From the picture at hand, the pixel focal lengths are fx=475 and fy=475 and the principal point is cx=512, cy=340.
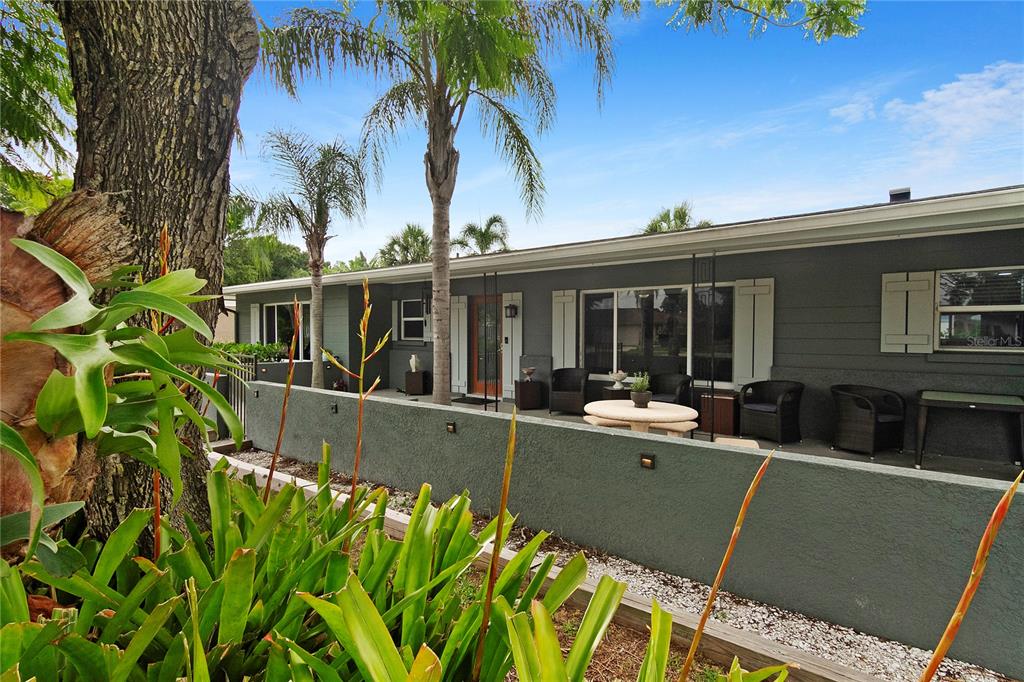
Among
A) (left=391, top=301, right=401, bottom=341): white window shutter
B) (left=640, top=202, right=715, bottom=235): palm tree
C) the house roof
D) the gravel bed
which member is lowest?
the gravel bed

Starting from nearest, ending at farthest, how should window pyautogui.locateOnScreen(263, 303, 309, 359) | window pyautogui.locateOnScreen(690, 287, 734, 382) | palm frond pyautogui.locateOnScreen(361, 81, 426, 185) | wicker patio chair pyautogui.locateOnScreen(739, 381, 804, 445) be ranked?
wicker patio chair pyautogui.locateOnScreen(739, 381, 804, 445), palm frond pyautogui.locateOnScreen(361, 81, 426, 185), window pyautogui.locateOnScreen(690, 287, 734, 382), window pyautogui.locateOnScreen(263, 303, 309, 359)

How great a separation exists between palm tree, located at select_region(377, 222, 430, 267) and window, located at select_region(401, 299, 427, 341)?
1297cm

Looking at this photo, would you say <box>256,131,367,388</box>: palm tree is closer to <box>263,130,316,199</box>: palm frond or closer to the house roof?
<box>263,130,316,199</box>: palm frond

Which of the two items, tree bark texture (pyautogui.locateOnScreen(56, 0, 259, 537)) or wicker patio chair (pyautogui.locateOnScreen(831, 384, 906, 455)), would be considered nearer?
tree bark texture (pyautogui.locateOnScreen(56, 0, 259, 537))

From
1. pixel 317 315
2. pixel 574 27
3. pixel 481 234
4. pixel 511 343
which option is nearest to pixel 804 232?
pixel 574 27

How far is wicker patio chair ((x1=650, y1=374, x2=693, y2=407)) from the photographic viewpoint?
274 inches

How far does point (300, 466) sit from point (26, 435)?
185 inches

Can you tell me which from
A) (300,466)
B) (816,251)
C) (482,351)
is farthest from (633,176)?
(300,466)

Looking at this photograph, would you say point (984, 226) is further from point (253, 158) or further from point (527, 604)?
point (253, 158)

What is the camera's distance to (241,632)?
42.8 inches

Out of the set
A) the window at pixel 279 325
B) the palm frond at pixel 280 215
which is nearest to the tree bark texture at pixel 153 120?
the palm frond at pixel 280 215

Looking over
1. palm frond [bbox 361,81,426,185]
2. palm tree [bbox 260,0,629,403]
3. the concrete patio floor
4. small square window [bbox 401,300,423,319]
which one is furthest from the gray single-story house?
palm frond [bbox 361,81,426,185]

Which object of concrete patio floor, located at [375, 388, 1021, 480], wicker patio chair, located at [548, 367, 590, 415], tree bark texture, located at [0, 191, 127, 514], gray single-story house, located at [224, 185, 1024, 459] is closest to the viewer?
tree bark texture, located at [0, 191, 127, 514]

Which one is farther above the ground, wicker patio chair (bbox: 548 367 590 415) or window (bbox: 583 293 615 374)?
window (bbox: 583 293 615 374)
